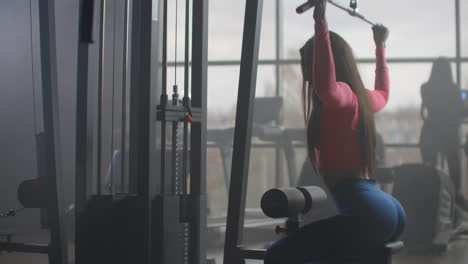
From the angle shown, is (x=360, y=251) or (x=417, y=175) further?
(x=417, y=175)

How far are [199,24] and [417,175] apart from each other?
2.17 metres

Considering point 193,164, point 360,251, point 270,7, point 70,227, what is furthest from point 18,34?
point 360,251

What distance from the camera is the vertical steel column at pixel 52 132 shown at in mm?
2535

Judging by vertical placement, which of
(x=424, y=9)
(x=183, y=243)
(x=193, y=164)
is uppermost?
(x=424, y=9)

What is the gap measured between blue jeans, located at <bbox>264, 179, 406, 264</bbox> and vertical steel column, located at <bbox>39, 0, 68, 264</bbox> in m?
1.15

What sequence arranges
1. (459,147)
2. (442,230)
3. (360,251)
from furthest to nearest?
(459,147), (442,230), (360,251)

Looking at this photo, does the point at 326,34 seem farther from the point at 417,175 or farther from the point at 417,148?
the point at 417,148

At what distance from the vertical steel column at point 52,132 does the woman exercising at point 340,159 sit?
112cm

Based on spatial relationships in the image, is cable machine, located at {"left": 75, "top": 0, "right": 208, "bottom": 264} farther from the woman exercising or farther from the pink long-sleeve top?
the pink long-sleeve top

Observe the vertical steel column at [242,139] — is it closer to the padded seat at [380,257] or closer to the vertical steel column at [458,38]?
→ the padded seat at [380,257]

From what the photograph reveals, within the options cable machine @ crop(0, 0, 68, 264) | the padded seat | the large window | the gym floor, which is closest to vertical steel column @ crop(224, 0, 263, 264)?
the padded seat

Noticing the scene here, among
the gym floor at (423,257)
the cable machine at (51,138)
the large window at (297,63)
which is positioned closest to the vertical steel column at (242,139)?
the cable machine at (51,138)

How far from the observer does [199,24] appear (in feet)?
7.14

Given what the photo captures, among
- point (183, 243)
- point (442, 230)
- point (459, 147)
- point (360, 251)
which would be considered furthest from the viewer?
point (459, 147)
